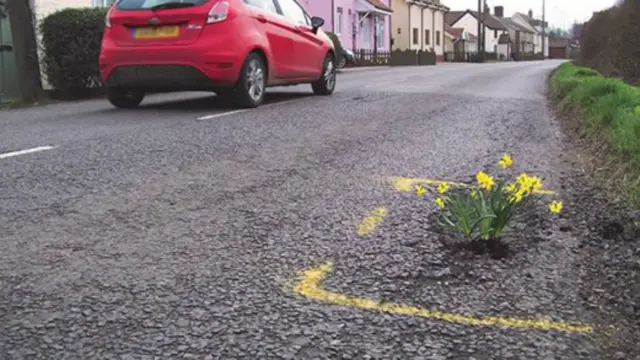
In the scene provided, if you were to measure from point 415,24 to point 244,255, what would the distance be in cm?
5582

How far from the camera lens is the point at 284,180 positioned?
4.55 metres

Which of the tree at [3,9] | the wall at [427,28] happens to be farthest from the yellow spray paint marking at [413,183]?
the wall at [427,28]

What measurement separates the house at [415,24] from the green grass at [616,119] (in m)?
45.8

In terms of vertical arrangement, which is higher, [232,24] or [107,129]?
[232,24]

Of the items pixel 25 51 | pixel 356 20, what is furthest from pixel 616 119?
pixel 356 20

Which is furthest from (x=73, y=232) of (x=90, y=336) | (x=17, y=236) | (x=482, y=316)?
(x=482, y=316)

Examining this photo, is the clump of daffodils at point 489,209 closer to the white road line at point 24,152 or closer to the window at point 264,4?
the white road line at point 24,152

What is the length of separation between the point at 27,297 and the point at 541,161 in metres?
4.01

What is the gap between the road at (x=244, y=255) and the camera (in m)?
2.25

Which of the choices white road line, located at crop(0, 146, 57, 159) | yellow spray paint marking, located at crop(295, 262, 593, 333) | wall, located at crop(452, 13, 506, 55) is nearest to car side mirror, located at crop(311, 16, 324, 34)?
white road line, located at crop(0, 146, 57, 159)

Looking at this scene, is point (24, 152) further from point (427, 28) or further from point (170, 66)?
point (427, 28)

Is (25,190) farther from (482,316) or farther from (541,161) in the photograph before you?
(541,161)

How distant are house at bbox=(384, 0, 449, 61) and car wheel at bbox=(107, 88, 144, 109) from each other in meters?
45.6

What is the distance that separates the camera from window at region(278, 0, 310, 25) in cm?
1022
